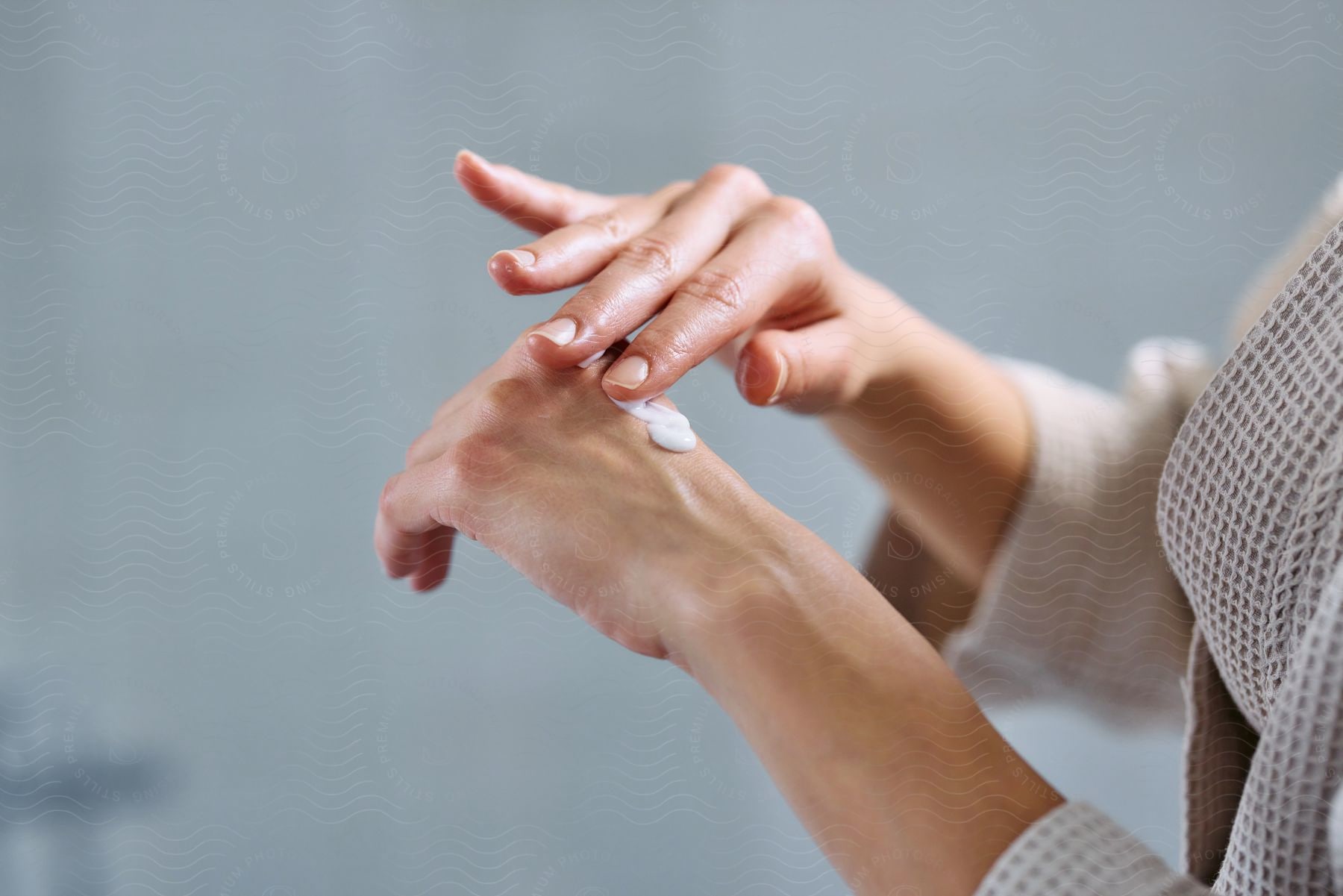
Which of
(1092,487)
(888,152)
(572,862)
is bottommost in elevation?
(572,862)

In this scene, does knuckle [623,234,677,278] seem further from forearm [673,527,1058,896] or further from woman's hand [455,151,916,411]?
forearm [673,527,1058,896]

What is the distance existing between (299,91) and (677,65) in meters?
0.15

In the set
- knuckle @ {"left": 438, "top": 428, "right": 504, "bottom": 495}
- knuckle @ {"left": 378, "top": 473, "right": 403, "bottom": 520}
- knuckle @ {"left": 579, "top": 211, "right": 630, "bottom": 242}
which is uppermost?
knuckle @ {"left": 579, "top": 211, "right": 630, "bottom": 242}

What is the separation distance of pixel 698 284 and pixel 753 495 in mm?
82

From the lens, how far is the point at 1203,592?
0.28 meters

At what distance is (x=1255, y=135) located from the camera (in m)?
0.35

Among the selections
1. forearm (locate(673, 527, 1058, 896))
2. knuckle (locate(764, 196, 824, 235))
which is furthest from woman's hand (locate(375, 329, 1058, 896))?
knuckle (locate(764, 196, 824, 235))

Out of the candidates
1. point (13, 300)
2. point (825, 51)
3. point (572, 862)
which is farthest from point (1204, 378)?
point (13, 300)

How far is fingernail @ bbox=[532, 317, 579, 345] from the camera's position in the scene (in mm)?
290

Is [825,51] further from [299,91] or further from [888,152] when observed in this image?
[299,91]

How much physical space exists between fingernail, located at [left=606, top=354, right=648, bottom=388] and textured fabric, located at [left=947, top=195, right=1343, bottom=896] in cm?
18

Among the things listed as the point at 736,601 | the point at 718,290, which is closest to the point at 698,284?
the point at 718,290

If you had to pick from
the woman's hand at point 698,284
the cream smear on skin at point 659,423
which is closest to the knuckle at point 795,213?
the woman's hand at point 698,284

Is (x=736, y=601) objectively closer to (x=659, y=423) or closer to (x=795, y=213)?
(x=659, y=423)
